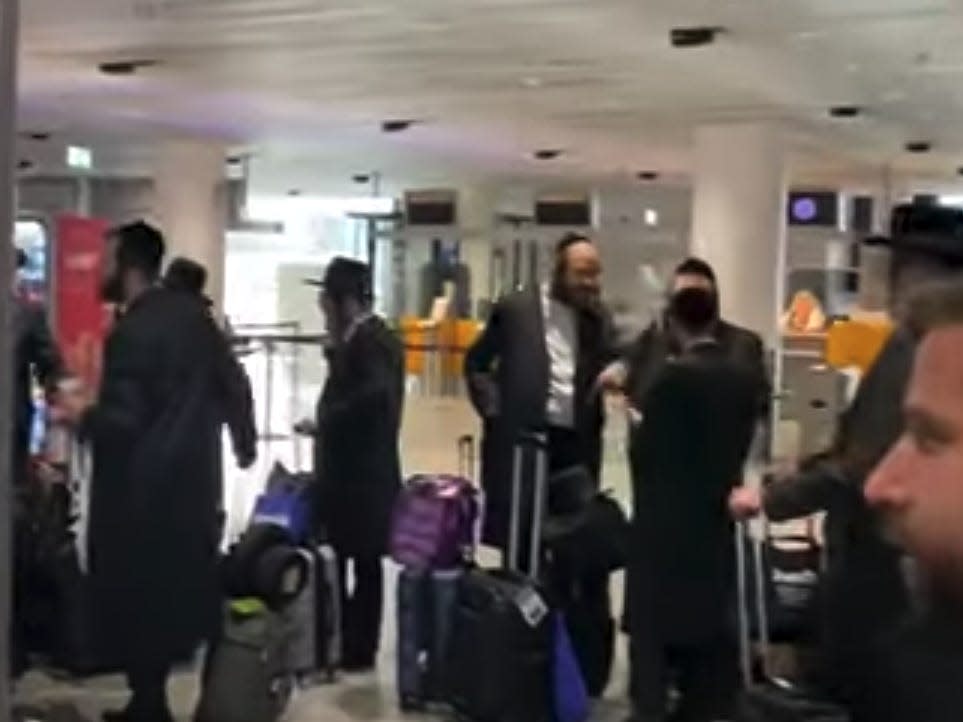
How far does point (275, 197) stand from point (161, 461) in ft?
56.1

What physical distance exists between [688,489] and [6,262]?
3.50 m

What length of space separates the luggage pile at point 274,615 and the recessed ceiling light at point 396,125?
23.1ft

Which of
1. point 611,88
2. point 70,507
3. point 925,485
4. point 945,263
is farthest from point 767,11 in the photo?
point 925,485

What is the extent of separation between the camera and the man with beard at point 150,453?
15.9 feet

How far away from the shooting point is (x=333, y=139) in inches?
571

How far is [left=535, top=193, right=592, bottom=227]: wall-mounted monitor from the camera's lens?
1894cm

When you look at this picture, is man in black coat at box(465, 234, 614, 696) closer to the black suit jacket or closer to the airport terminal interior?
the black suit jacket

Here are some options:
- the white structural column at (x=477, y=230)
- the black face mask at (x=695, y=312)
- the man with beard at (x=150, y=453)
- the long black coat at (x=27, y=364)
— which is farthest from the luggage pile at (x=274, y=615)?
the white structural column at (x=477, y=230)

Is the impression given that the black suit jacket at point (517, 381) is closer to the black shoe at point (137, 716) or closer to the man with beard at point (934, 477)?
the black shoe at point (137, 716)

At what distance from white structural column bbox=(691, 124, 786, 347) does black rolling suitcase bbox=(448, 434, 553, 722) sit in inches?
258

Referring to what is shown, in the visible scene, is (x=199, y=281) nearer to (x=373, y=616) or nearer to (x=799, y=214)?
(x=373, y=616)

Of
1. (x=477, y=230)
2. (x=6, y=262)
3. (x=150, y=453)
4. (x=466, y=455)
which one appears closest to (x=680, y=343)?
(x=150, y=453)

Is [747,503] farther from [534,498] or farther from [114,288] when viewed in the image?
[114,288]

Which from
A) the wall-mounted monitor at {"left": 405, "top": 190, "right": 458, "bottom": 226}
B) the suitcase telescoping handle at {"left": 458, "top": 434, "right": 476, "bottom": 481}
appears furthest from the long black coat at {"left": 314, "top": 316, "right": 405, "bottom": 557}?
the wall-mounted monitor at {"left": 405, "top": 190, "right": 458, "bottom": 226}
